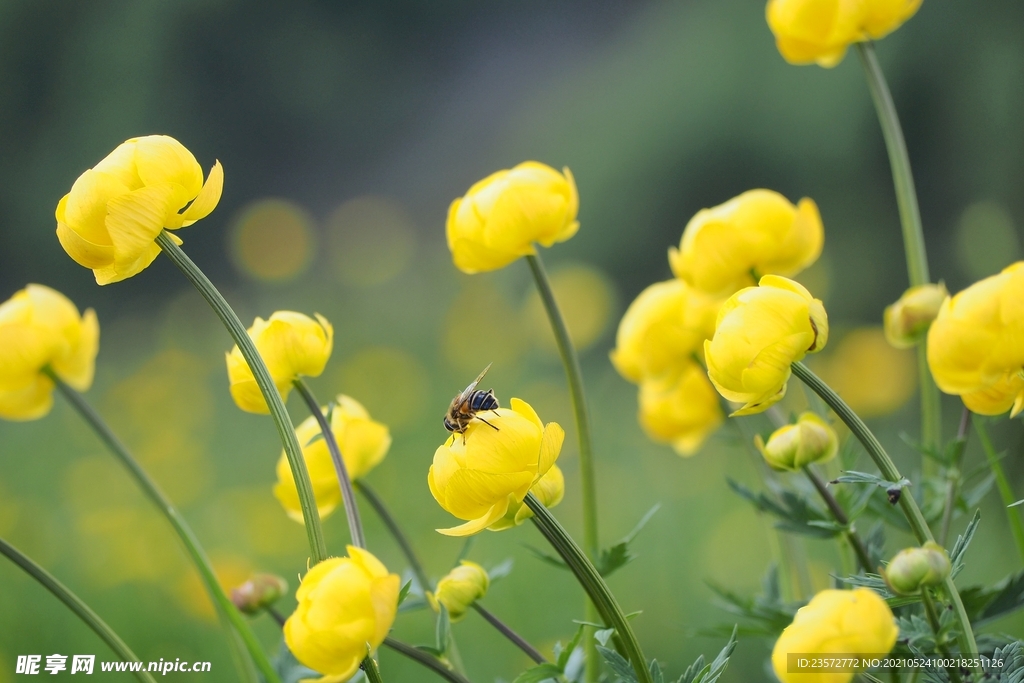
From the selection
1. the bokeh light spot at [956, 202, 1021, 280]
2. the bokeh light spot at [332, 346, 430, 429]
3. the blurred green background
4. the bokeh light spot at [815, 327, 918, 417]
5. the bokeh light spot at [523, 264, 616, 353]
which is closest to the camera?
the bokeh light spot at [956, 202, 1021, 280]

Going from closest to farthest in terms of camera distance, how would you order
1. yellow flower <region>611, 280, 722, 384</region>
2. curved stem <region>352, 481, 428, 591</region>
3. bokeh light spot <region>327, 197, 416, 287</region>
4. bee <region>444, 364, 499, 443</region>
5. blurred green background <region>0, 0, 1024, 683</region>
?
1. bee <region>444, 364, 499, 443</region>
2. curved stem <region>352, 481, 428, 591</region>
3. yellow flower <region>611, 280, 722, 384</region>
4. blurred green background <region>0, 0, 1024, 683</region>
5. bokeh light spot <region>327, 197, 416, 287</region>

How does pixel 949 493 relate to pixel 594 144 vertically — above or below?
below

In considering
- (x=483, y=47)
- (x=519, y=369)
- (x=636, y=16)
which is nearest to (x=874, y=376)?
(x=519, y=369)

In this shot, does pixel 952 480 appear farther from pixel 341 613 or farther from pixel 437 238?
pixel 437 238

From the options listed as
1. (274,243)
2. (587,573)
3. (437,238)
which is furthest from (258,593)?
(437,238)

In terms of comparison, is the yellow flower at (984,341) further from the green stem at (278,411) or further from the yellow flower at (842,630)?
the green stem at (278,411)

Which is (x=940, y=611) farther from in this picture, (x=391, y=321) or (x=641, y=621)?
(x=391, y=321)

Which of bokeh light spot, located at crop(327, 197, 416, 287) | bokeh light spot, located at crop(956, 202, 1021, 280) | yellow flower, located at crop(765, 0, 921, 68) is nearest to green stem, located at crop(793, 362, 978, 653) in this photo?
yellow flower, located at crop(765, 0, 921, 68)

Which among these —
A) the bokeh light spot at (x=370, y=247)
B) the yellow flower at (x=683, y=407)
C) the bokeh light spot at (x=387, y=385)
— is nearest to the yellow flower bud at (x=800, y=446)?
the yellow flower at (x=683, y=407)

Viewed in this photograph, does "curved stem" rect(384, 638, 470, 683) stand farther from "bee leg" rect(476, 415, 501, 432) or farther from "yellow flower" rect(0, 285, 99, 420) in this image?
"yellow flower" rect(0, 285, 99, 420)
